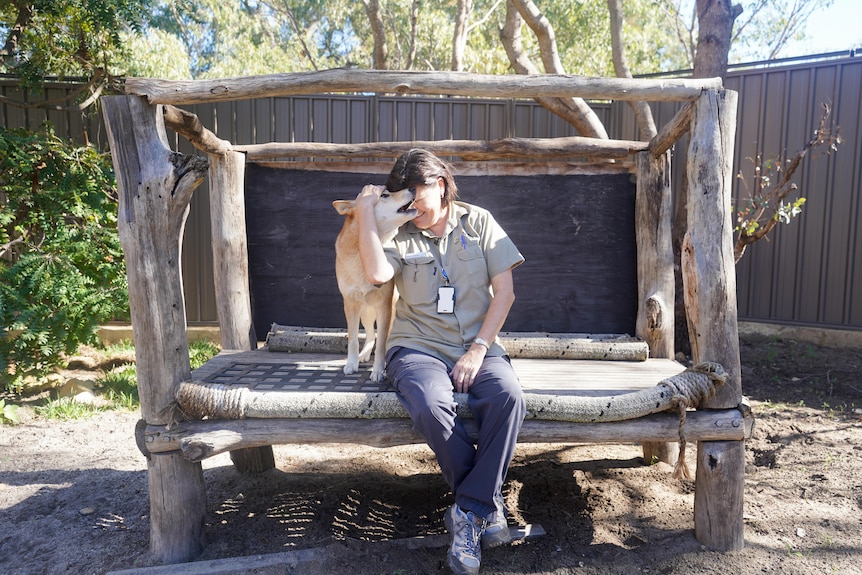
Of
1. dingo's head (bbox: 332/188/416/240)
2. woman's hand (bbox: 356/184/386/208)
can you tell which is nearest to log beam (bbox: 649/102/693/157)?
dingo's head (bbox: 332/188/416/240)

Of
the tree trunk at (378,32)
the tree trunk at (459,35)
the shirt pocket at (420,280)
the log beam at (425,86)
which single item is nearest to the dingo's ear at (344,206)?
the shirt pocket at (420,280)

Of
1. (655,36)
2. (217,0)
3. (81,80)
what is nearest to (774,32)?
(655,36)

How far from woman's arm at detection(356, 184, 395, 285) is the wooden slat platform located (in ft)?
1.76

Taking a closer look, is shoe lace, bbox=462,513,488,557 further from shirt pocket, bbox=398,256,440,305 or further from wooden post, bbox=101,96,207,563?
wooden post, bbox=101,96,207,563

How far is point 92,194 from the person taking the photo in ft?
17.3

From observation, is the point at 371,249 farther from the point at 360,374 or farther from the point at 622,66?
the point at 622,66

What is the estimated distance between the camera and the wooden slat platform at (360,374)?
9.79 ft

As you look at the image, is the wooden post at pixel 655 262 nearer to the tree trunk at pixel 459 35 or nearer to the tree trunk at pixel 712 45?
the tree trunk at pixel 712 45

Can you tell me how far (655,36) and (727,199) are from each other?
2102 cm

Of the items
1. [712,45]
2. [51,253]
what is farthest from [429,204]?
[712,45]

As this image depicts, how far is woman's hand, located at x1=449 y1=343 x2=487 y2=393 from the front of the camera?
2701mm

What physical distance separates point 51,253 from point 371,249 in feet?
11.6

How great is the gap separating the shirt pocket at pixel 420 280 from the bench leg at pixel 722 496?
1449 mm

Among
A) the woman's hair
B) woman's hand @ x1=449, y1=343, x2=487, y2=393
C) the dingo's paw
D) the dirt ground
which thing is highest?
the woman's hair
